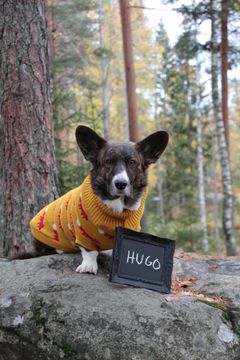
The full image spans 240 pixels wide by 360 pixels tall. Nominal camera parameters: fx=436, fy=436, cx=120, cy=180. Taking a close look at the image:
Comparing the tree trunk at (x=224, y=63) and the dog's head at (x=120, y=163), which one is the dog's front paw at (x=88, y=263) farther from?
the tree trunk at (x=224, y=63)

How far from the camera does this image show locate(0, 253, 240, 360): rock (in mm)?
3307

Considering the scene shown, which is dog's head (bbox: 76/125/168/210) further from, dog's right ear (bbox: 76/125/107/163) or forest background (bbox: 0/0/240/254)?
forest background (bbox: 0/0/240/254)

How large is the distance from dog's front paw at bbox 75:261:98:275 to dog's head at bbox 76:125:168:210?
0.64 metres

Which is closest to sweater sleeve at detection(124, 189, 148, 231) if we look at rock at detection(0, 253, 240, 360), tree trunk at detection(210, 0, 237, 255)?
rock at detection(0, 253, 240, 360)

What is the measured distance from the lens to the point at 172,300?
3732 mm

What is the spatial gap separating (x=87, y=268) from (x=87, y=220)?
18.5 inches

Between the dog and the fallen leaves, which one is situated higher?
the dog

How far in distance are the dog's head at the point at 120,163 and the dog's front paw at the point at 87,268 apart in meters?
0.64

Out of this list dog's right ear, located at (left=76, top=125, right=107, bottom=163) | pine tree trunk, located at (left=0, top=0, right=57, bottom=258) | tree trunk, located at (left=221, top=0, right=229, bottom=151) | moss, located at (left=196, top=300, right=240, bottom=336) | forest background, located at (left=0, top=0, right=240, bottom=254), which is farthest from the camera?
forest background, located at (left=0, top=0, right=240, bottom=254)

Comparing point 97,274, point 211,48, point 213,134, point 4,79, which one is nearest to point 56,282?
point 97,274

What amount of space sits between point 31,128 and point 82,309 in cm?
315

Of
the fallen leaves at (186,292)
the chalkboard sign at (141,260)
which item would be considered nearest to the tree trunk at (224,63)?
the fallen leaves at (186,292)

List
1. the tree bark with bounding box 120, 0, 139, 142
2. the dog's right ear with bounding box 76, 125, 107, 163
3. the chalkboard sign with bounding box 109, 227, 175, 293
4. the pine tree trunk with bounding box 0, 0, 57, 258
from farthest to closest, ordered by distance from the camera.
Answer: the tree bark with bounding box 120, 0, 139, 142, the pine tree trunk with bounding box 0, 0, 57, 258, the dog's right ear with bounding box 76, 125, 107, 163, the chalkboard sign with bounding box 109, 227, 175, 293

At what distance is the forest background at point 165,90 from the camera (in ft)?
52.3
